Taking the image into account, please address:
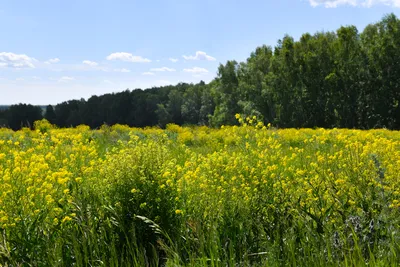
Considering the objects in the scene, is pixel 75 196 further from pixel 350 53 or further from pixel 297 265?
pixel 350 53

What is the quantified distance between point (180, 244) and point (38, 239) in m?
1.14

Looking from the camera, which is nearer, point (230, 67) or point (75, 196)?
point (75, 196)

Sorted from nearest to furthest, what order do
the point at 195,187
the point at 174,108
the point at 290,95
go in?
the point at 195,187
the point at 290,95
the point at 174,108

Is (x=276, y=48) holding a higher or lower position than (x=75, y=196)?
higher

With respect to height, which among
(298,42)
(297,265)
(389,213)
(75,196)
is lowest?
(297,265)

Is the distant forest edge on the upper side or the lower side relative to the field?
upper

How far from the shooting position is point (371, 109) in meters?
35.2

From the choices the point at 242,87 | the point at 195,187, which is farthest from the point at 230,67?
the point at 195,187

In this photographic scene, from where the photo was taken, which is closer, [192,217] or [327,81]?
[192,217]

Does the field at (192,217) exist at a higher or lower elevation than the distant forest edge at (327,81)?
lower

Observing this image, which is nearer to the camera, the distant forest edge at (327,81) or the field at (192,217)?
the field at (192,217)

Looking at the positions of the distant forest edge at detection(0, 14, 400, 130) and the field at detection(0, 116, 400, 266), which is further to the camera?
the distant forest edge at detection(0, 14, 400, 130)

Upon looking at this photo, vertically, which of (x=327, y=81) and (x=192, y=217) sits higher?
(x=327, y=81)

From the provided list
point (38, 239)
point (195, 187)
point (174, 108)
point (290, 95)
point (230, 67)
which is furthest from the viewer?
point (174, 108)
